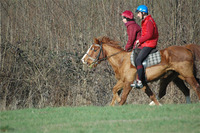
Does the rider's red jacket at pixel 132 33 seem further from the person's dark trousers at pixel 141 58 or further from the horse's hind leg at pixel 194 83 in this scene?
the horse's hind leg at pixel 194 83

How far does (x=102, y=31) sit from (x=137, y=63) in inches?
135

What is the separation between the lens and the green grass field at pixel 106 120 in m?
6.26

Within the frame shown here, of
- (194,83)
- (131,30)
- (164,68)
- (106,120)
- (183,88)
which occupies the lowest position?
(106,120)

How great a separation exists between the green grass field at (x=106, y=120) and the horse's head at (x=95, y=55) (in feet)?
5.71

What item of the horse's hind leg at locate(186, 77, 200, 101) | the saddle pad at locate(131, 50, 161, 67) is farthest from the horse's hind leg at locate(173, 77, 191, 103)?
the saddle pad at locate(131, 50, 161, 67)

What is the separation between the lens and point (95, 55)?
10.3m

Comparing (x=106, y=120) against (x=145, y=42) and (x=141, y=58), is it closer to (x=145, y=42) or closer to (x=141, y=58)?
(x=141, y=58)

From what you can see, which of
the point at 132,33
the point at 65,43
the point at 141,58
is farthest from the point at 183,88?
the point at 65,43

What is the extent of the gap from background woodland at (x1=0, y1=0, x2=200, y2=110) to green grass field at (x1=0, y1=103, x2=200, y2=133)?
7.80 feet

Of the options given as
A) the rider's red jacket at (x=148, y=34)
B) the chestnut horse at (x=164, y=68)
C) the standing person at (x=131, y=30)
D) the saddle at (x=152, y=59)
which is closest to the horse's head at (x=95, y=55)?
the chestnut horse at (x=164, y=68)

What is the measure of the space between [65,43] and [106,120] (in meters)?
5.66

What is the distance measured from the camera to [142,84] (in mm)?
9578

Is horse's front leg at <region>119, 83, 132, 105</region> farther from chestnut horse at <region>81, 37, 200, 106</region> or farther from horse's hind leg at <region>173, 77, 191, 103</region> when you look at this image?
horse's hind leg at <region>173, 77, 191, 103</region>

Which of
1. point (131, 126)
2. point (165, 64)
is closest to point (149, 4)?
point (165, 64)
